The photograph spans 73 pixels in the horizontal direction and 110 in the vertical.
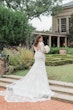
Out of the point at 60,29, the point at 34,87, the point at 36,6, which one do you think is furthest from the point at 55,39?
the point at 34,87

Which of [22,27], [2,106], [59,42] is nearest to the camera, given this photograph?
[2,106]

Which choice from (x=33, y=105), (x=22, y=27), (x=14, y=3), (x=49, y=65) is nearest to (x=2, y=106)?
(x=33, y=105)

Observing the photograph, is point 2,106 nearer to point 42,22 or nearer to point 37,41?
point 37,41

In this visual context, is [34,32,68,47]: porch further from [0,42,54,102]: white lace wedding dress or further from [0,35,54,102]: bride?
[0,42,54,102]: white lace wedding dress

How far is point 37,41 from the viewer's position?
372 inches

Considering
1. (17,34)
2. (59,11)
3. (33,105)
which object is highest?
(59,11)

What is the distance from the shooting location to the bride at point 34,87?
848cm

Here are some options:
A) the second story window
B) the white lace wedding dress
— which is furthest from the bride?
the second story window

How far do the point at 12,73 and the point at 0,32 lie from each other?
1112cm

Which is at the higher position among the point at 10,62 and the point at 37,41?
the point at 37,41

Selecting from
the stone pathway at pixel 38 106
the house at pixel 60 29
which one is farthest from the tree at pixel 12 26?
the stone pathway at pixel 38 106

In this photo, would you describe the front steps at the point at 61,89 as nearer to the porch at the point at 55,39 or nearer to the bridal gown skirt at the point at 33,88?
the bridal gown skirt at the point at 33,88

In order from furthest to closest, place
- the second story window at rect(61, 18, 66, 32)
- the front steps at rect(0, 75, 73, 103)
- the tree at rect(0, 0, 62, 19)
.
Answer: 1. the tree at rect(0, 0, 62, 19)
2. the second story window at rect(61, 18, 66, 32)
3. the front steps at rect(0, 75, 73, 103)

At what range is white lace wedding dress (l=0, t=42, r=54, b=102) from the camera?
8.44 m
